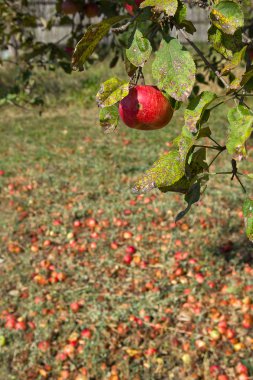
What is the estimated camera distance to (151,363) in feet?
8.73

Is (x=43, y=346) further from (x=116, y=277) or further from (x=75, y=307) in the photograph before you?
(x=116, y=277)

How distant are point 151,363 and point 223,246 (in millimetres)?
1222

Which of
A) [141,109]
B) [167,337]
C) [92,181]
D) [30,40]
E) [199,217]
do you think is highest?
[141,109]

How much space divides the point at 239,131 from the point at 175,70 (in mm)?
147

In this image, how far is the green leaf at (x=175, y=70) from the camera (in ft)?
2.58

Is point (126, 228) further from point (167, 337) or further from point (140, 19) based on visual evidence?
point (140, 19)

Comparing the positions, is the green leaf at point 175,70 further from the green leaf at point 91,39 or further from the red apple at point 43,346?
the red apple at point 43,346

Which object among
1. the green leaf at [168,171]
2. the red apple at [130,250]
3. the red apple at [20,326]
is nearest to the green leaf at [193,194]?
the green leaf at [168,171]

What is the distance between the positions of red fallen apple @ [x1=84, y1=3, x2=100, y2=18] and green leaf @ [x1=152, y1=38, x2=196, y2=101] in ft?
4.75

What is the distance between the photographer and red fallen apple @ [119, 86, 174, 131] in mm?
886

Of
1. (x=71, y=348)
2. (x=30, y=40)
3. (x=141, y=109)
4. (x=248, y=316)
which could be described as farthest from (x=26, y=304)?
(x=141, y=109)

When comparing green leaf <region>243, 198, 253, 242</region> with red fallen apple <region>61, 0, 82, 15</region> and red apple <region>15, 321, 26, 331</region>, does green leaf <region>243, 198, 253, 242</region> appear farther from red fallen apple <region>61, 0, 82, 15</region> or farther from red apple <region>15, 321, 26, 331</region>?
red apple <region>15, 321, 26, 331</region>

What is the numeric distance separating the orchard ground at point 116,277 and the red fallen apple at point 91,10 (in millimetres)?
1688

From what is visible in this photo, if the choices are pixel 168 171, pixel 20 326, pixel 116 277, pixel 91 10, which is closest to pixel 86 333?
pixel 20 326
